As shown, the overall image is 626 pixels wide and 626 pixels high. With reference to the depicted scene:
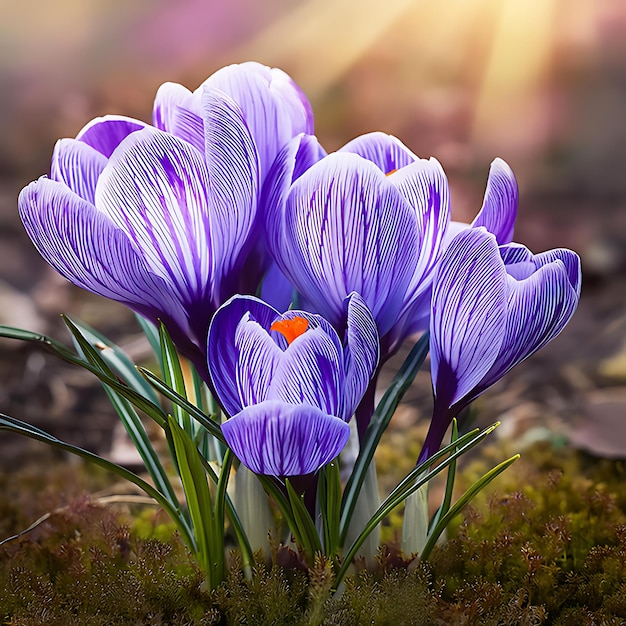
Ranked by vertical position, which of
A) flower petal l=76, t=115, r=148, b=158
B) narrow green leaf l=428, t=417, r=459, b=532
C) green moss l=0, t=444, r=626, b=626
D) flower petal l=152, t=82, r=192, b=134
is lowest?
green moss l=0, t=444, r=626, b=626

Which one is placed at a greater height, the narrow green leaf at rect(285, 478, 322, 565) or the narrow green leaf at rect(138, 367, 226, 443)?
the narrow green leaf at rect(138, 367, 226, 443)

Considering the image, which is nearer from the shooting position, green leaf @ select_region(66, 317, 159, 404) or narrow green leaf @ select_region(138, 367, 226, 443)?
narrow green leaf @ select_region(138, 367, 226, 443)

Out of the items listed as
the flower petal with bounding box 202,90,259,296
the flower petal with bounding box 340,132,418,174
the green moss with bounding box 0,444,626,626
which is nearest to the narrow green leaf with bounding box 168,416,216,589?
the green moss with bounding box 0,444,626,626

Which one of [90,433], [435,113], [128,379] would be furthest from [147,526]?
[435,113]


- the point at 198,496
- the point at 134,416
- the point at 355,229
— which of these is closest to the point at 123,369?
the point at 134,416

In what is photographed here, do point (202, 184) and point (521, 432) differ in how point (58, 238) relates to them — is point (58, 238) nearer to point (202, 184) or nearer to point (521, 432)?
point (202, 184)

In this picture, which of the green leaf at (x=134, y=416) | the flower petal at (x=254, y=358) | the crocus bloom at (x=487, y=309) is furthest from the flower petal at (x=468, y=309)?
the green leaf at (x=134, y=416)

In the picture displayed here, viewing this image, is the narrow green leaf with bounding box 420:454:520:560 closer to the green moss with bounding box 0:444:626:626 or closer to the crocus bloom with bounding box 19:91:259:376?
the green moss with bounding box 0:444:626:626
